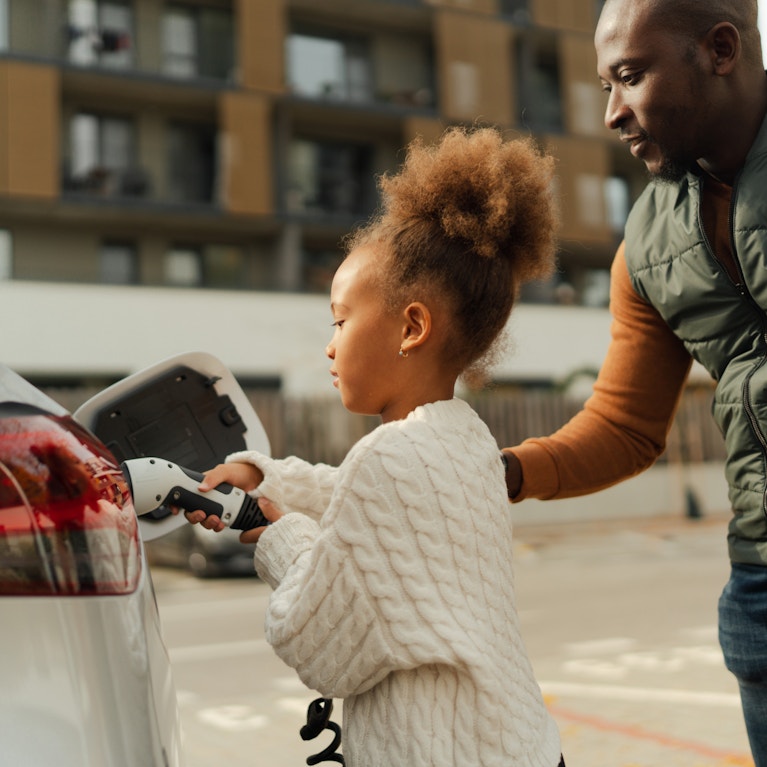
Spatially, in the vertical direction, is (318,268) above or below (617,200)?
below

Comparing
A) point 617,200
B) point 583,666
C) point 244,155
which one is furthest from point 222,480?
point 617,200

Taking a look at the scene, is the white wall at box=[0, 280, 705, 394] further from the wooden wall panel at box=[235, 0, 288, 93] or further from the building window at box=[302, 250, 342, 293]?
the wooden wall panel at box=[235, 0, 288, 93]

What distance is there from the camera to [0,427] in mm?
1211

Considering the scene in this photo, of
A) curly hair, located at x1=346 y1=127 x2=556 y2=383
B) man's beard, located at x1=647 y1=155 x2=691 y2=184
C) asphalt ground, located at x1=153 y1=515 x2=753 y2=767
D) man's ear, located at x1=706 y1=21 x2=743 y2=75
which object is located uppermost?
man's ear, located at x1=706 y1=21 x2=743 y2=75

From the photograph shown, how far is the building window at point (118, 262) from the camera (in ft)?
69.0

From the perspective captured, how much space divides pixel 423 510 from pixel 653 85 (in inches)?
35.7

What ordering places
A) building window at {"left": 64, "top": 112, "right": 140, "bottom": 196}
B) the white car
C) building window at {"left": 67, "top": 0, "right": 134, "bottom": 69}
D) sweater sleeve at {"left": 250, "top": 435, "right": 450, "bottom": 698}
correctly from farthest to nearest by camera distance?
1. building window at {"left": 64, "top": 112, "right": 140, "bottom": 196}
2. building window at {"left": 67, "top": 0, "right": 134, "bottom": 69}
3. sweater sleeve at {"left": 250, "top": 435, "right": 450, "bottom": 698}
4. the white car

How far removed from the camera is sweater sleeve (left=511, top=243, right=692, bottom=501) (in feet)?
7.26

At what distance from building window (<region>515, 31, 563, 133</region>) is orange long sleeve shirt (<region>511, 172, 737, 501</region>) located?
72.4 ft

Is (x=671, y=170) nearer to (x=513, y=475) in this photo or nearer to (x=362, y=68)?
(x=513, y=475)

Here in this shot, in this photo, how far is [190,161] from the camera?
21688mm

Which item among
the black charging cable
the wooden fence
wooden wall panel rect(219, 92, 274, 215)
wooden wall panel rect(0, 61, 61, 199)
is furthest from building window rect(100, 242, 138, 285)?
the black charging cable

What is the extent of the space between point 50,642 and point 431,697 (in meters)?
0.54

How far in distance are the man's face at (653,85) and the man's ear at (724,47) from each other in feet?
0.10
